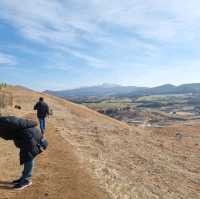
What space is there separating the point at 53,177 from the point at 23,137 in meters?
2.85

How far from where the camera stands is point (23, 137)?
11.1 m

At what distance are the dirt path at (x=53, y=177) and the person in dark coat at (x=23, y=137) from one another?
0.59m

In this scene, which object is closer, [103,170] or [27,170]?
[27,170]

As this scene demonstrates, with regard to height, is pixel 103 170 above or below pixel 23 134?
below

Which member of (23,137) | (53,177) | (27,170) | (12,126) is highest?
(12,126)

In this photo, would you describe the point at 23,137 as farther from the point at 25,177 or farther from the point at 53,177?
the point at 53,177

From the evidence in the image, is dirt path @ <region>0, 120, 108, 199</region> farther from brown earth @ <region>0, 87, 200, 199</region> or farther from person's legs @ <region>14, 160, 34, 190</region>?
person's legs @ <region>14, 160, 34, 190</region>

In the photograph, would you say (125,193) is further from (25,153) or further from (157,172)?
(157,172)

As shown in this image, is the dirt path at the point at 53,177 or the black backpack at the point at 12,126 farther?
the dirt path at the point at 53,177

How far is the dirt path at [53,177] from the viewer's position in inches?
459

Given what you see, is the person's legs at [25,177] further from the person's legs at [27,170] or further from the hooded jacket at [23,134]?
the hooded jacket at [23,134]

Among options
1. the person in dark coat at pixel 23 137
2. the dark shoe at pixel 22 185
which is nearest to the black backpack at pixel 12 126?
the person in dark coat at pixel 23 137

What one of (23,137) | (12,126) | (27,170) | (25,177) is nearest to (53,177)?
(25,177)

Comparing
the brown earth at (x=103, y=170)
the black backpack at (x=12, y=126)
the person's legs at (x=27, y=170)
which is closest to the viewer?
the black backpack at (x=12, y=126)
